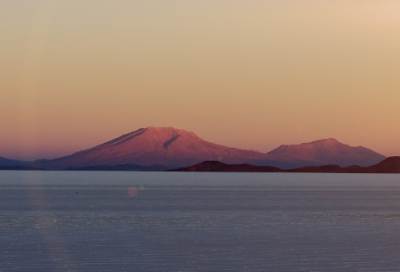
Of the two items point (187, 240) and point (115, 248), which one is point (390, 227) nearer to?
point (187, 240)

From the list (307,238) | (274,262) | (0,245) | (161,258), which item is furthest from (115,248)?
(307,238)

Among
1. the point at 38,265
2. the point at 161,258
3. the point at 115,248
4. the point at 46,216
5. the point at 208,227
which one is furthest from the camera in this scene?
the point at 46,216

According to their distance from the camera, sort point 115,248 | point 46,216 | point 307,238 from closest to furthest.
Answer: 1. point 115,248
2. point 307,238
3. point 46,216

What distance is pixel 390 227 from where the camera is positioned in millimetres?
45625

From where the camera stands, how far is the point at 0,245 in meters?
33.2

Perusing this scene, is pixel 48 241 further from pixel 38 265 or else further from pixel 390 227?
pixel 390 227

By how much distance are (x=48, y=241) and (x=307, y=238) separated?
15.6 meters

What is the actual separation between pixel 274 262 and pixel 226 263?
2.24 m

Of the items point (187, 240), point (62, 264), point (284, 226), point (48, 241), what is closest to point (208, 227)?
point (284, 226)

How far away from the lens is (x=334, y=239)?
3728cm

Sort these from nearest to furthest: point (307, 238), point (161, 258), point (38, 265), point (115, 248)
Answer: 1. point (38, 265)
2. point (161, 258)
3. point (115, 248)
4. point (307, 238)

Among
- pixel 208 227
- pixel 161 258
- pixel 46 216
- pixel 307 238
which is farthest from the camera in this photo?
pixel 46 216

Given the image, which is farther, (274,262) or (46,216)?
(46,216)

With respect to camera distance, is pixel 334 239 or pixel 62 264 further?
pixel 334 239
